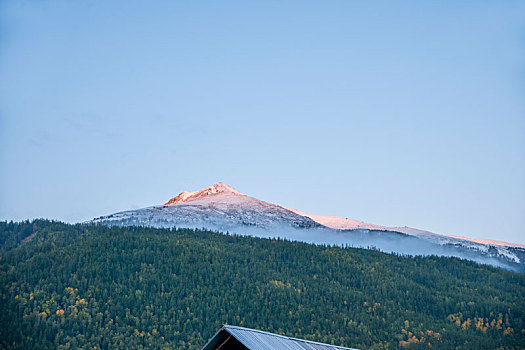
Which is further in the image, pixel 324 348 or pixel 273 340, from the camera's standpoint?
pixel 324 348

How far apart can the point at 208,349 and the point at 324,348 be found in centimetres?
1124

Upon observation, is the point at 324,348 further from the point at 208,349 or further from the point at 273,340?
the point at 208,349

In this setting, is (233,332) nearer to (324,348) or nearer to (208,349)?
(208,349)

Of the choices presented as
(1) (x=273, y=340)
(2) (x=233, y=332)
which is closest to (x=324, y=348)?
(1) (x=273, y=340)

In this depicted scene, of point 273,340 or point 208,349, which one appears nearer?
point 208,349

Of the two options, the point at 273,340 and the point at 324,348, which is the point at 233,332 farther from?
the point at 324,348

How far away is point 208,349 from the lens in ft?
144

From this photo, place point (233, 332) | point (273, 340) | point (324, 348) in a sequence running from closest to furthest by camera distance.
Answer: point (233, 332) < point (273, 340) < point (324, 348)

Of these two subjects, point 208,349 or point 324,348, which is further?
point 324,348

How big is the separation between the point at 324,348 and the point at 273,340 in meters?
6.80

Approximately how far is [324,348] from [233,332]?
11.1m

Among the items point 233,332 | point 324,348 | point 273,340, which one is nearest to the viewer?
point 233,332

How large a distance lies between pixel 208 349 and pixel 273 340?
4.69m

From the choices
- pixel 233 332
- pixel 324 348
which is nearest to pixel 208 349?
pixel 233 332
